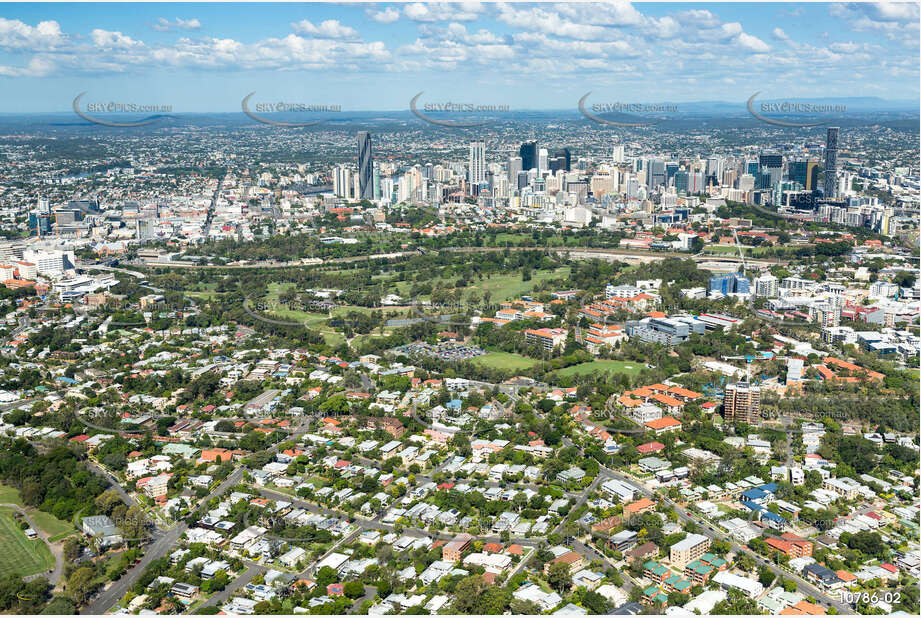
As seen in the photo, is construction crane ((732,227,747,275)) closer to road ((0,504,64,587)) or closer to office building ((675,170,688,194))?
office building ((675,170,688,194))

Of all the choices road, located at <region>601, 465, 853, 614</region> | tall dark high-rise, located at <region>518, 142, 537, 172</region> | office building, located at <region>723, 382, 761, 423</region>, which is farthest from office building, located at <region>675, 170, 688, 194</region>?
road, located at <region>601, 465, 853, 614</region>

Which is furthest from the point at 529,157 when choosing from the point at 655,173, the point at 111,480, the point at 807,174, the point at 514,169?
the point at 111,480

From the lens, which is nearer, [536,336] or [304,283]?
[536,336]

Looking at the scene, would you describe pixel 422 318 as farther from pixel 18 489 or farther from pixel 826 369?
pixel 18 489

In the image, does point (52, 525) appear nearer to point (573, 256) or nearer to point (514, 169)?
point (573, 256)

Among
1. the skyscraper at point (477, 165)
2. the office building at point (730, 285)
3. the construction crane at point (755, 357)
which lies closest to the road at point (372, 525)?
the construction crane at point (755, 357)

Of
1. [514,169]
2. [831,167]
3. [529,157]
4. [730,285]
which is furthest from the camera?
[529,157]

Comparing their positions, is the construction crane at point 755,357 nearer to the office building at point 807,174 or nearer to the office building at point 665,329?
the office building at point 665,329

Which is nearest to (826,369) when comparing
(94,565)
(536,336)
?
(536,336)
